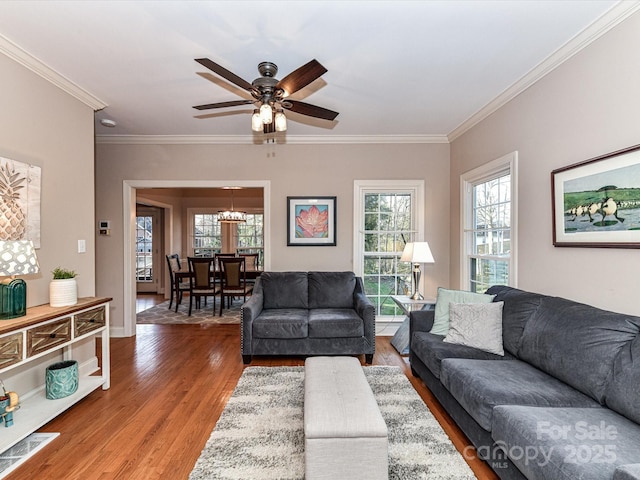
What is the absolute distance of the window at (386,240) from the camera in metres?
4.62

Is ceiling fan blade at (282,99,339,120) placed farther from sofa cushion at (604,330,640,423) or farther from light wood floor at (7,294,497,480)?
light wood floor at (7,294,497,480)

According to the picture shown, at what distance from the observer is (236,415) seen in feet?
8.04

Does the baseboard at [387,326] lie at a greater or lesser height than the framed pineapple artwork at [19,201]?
lesser

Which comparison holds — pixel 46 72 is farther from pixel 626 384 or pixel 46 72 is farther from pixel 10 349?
pixel 626 384

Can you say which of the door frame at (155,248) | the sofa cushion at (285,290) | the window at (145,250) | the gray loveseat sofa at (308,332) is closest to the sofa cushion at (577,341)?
the gray loveseat sofa at (308,332)

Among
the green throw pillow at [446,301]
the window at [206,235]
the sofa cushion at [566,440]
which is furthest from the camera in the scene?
the window at [206,235]

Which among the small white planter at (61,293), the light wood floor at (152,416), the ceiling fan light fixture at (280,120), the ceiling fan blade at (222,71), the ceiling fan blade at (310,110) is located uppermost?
the ceiling fan blade at (222,71)

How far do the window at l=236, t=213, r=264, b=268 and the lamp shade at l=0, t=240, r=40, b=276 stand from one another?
253 inches

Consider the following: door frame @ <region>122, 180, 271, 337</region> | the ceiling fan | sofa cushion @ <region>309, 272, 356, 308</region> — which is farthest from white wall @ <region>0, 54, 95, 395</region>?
sofa cushion @ <region>309, 272, 356, 308</region>

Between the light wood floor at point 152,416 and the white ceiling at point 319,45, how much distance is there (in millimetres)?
2702

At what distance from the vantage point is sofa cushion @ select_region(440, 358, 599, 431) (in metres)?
1.78

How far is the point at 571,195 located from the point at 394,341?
244cm

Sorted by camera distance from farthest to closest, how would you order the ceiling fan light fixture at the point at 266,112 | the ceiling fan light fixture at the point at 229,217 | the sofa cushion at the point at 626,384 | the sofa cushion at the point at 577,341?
1. the ceiling fan light fixture at the point at 229,217
2. the ceiling fan light fixture at the point at 266,112
3. the sofa cushion at the point at 577,341
4. the sofa cushion at the point at 626,384

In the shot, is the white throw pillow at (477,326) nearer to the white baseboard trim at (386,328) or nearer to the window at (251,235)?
the white baseboard trim at (386,328)
